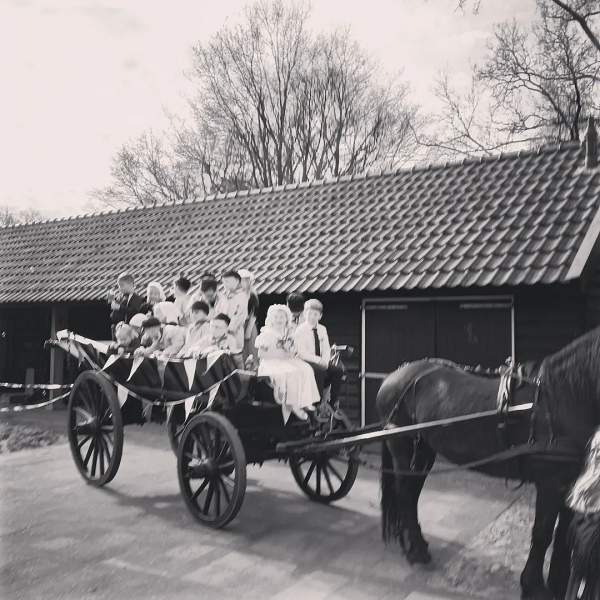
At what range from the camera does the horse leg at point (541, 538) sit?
3.60 metres

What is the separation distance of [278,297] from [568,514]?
6.65 metres

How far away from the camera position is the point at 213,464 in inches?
195

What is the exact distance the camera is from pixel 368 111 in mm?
21297

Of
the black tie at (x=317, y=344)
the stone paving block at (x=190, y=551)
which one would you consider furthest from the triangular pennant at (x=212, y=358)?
the stone paving block at (x=190, y=551)

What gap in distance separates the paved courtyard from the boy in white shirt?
1172 millimetres

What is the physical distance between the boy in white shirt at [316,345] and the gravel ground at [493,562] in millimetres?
1772

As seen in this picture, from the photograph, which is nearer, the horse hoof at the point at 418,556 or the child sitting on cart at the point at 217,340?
the horse hoof at the point at 418,556

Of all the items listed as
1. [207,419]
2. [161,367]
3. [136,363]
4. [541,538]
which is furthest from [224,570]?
[136,363]

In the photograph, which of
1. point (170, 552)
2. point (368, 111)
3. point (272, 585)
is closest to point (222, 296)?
point (170, 552)

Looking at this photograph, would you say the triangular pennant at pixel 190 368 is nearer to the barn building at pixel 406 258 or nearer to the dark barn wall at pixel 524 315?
the barn building at pixel 406 258

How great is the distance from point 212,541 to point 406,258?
17.2 ft

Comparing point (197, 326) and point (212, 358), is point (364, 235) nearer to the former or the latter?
point (197, 326)

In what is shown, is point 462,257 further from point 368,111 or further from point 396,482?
point 368,111

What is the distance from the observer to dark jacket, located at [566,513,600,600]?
2.36 m
